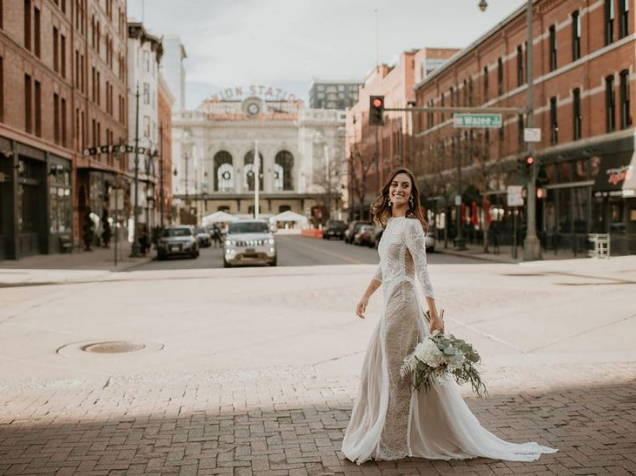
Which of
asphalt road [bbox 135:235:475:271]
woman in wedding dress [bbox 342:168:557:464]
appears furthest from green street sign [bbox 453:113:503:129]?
woman in wedding dress [bbox 342:168:557:464]

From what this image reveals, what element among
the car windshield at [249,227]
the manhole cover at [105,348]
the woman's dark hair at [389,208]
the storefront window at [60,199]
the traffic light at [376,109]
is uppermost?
the traffic light at [376,109]

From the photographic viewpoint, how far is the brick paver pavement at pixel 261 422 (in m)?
5.07

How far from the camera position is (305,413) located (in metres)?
6.43

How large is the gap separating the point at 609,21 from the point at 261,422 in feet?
95.4

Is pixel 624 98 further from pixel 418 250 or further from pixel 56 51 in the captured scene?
pixel 418 250

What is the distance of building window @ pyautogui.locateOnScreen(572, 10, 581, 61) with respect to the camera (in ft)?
109

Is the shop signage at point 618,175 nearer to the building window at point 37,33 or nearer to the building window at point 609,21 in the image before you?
the building window at point 609,21

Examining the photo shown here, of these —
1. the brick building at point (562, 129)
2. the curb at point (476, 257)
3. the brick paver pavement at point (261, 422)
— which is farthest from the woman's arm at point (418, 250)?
the brick building at point (562, 129)

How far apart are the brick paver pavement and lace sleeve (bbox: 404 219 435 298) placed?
4.00ft

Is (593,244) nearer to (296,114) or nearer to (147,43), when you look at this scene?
(147,43)

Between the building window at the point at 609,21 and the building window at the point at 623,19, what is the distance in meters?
0.67

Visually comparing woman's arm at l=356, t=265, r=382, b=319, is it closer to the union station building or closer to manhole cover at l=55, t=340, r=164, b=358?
manhole cover at l=55, t=340, r=164, b=358

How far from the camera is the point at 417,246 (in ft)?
16.4

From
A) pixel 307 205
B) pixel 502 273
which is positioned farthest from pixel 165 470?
pixel 307 205
